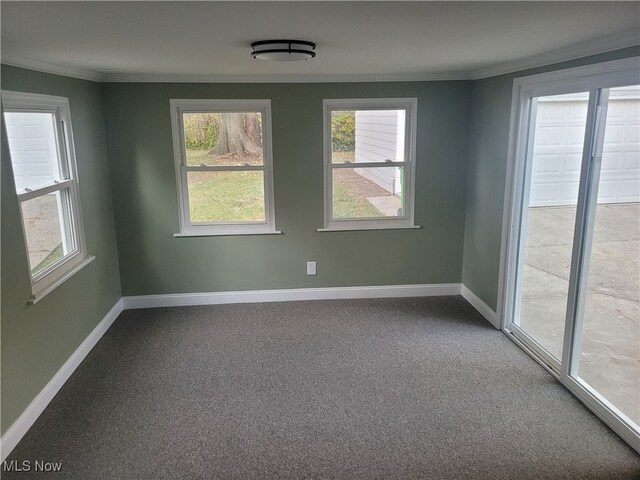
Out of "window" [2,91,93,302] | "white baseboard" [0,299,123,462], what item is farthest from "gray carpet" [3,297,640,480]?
"window" [2,91,93,302]

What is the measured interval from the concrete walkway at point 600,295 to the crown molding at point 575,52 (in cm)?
85

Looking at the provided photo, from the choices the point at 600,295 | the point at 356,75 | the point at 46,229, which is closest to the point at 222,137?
the point at 356,75

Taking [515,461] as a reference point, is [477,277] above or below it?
above

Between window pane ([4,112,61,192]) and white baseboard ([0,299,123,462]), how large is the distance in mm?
1242

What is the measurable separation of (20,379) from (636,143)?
3.63 meters

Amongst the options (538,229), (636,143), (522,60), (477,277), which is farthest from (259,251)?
(636,143)

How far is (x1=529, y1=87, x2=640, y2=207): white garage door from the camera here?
8.39ft

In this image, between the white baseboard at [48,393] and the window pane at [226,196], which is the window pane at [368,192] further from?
the white baseboard at [48,393]

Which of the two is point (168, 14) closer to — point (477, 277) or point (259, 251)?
point (259, 251)

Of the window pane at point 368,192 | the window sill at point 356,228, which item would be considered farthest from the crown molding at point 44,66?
the window sill at point 356,228

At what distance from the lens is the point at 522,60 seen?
328cm

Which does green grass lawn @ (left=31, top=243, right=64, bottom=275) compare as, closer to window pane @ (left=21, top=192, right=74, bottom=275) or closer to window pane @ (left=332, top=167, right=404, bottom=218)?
window pane @ (left=21, top=192, right=74, bottom=275)

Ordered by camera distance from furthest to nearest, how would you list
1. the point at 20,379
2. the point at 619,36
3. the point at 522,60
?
the point at 522,60, the point at 20,379, the point at 619,36

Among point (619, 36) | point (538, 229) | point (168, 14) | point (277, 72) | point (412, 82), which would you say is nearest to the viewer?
point (168, 14)
